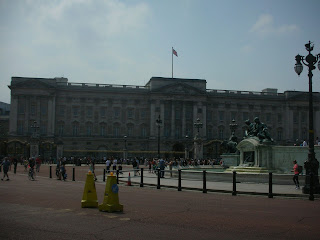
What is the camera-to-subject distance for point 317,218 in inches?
449

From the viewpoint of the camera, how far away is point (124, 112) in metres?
86.2

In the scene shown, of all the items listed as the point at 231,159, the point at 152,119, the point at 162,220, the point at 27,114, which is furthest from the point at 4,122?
the point at 162,220

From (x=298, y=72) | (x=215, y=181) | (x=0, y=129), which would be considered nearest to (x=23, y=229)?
(x=298, y=72)

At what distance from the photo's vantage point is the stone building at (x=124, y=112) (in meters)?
80.5

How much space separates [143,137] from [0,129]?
36080mm

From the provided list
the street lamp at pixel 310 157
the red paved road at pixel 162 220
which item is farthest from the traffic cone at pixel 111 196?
the street lamp at pixel 310 157

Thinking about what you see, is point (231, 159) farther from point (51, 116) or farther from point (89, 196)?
point (51, 116)

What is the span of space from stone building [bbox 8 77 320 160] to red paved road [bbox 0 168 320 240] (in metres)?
63.6

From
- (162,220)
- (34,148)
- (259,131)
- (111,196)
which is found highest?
(259,131)

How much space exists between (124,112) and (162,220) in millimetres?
76035

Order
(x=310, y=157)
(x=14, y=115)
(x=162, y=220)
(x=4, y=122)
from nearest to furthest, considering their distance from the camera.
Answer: (x=162, y=220)
(x=310, y=157)
(x=14, y=115)
(x=4, y=122)

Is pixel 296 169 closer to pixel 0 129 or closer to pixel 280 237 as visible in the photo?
pixel 280 237

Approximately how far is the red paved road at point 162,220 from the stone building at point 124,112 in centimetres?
6361

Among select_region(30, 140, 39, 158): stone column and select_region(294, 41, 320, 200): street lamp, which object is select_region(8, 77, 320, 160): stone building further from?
select_region(294, 41, 320, 200): street lamp
